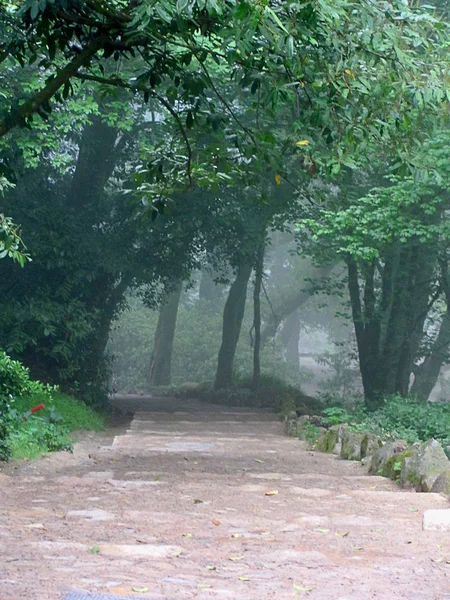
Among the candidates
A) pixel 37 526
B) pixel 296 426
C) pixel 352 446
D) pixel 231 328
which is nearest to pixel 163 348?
pixel 231 328

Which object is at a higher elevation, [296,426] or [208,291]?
[208,291]

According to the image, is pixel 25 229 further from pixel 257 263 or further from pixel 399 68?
pixel 399 68

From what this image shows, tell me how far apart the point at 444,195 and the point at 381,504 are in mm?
10987

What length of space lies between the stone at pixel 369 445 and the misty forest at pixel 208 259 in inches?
1.5

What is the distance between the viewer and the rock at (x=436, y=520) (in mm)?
5426

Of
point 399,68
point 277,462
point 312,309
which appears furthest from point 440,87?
point 312,309

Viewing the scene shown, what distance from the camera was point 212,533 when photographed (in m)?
5.35

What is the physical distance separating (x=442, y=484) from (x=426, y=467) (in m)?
0.40

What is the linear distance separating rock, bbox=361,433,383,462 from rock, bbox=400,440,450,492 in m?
2.04

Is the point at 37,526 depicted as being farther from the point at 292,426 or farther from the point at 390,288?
the point at 390,288

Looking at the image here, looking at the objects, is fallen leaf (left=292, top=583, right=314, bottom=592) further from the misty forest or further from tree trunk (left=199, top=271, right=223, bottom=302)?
tree trunk (left=199, top=271, right=223, bottom=302)

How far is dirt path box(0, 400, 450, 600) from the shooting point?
403 centimetres

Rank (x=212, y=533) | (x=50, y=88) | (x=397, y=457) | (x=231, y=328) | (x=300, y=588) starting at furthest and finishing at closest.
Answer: (x=231, y=328)
(x=397, y=457)
(x=50, y=88)
(x=212, y=533)
(x=300, y=588)

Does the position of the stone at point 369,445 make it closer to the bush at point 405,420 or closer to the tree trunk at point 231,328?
the bush at point 405,420
